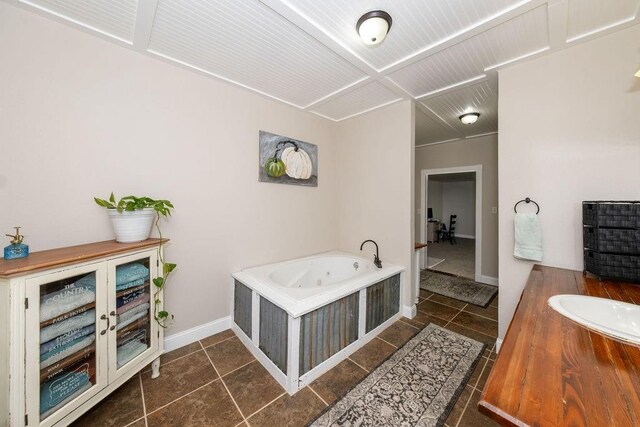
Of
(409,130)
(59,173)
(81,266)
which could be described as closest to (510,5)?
(409,130)

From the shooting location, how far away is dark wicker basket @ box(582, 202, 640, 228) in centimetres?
139

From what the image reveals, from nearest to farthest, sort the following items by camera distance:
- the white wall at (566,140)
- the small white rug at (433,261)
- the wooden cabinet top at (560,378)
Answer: the wooden cabinet top at (560,378)
the white wall at (566,140)
the small white rug at (433,261)

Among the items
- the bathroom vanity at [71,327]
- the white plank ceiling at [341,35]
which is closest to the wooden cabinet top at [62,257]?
the bathroom vanity at [71,327]

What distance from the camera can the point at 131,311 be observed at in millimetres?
1539

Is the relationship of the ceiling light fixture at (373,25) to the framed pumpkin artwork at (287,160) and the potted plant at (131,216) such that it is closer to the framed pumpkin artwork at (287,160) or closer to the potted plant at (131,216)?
the framed pumpkin artwork at (287,160)

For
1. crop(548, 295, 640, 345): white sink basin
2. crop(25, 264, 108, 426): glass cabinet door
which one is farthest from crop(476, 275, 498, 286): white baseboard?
crop(25, 264, 108, 426): glass cabinet door

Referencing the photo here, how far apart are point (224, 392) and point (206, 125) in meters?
2.19

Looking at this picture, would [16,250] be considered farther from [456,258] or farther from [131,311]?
[456,258]

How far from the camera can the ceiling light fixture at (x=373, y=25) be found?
4.50ft

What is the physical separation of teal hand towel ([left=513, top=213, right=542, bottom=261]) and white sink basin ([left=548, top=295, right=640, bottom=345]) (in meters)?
0.65

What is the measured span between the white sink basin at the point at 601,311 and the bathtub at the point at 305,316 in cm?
128

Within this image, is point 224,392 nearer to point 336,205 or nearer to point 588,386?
point 588,386

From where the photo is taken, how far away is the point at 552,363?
0.75 meters

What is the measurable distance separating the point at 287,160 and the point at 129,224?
1656mm
